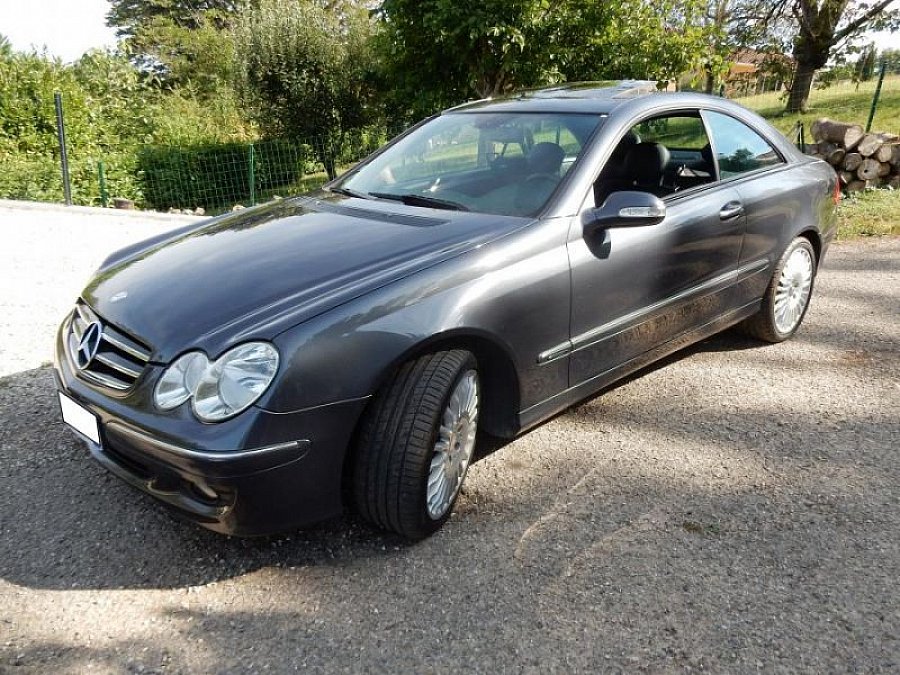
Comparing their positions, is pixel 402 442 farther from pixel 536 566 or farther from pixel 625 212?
pixel 625 212

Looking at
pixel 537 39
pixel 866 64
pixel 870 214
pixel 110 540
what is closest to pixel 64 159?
pixel 537 39

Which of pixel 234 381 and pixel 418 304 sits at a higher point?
pixel 418 304

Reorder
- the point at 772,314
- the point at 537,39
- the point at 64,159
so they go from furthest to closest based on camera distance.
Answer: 1. the point at 537,39
2. the point at 64,159
3. the point at 772,314

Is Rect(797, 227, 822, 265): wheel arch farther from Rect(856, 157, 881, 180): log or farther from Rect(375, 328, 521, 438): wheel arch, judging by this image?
Rect(856, 157, 881, 180): log

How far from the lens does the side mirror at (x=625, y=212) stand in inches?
113

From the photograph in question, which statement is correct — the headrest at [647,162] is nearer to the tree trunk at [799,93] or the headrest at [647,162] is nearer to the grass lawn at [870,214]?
the grass lawn at [870,214]

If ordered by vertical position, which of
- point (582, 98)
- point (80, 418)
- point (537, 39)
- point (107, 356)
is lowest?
point (80, 418)

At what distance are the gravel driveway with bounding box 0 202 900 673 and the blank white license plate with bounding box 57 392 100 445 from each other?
0.41 meters

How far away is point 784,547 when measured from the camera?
2.59m

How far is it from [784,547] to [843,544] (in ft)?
0.73

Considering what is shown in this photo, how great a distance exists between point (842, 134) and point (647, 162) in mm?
8210

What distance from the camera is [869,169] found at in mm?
10203

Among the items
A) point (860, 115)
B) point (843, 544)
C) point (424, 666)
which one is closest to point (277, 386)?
point (424, 666)

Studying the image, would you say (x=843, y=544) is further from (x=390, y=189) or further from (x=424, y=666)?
(x=390, y=189)
